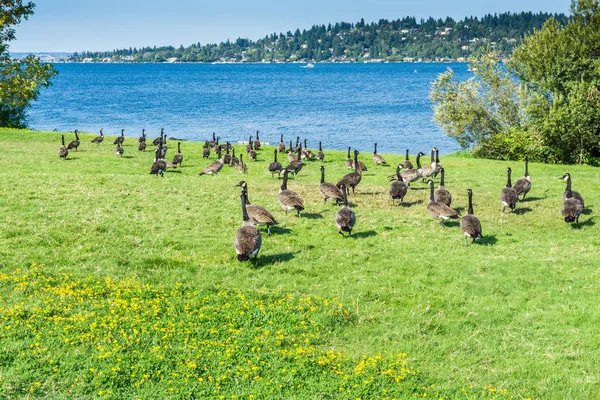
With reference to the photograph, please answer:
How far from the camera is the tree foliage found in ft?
160

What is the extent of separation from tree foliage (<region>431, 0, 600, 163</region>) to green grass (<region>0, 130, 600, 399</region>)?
24.4 metres

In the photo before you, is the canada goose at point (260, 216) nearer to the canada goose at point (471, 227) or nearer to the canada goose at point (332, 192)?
the canada goose at point (332, 192)

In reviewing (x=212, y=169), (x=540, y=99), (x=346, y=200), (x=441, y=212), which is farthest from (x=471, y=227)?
(x=540, y=99)

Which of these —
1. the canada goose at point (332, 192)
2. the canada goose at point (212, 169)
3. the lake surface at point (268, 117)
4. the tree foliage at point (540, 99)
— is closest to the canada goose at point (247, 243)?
the canada goose at point (332, 192)

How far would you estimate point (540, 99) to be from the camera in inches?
1998

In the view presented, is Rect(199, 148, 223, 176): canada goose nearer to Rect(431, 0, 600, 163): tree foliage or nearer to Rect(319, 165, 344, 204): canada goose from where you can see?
Rect(319, 165, 344, 204): canada goose

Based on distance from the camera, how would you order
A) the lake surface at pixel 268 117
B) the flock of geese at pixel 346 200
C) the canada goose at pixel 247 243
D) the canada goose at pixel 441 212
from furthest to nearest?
the lake surface at pixel 268 117, the canada goose at pixel 441 212, the flock of geese at pixel 346 200, the canada goose at pixel 247 243

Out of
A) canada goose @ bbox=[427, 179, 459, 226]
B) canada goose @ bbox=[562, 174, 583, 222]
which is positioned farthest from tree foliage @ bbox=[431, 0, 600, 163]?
canada goose @ bbox=[427, 179, 459, 226]

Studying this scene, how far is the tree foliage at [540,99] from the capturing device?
4872 cm

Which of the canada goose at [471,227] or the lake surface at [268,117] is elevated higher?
the lake surface at [268,117]

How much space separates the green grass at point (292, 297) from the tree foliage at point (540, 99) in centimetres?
2437

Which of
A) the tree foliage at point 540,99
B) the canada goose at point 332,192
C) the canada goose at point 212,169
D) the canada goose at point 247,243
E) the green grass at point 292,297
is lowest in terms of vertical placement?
the green grass at point 292,297

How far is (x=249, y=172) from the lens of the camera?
3991 centimetres

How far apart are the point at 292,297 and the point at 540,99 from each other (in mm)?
43005
